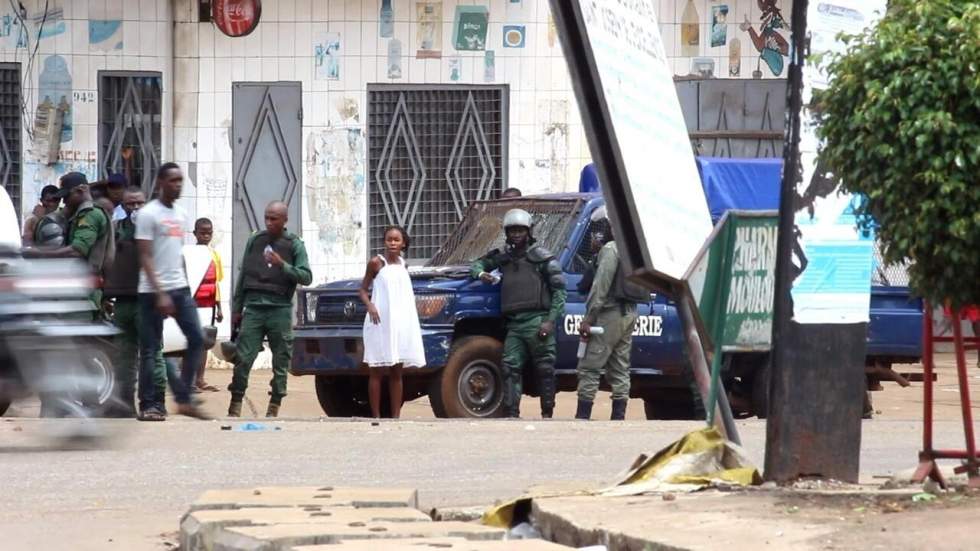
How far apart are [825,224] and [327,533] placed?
2441 mm

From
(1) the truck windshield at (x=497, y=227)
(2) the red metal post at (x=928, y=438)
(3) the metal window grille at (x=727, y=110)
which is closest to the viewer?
(2) the red metal post at (x=928, y=438)

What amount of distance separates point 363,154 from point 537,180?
76.5 inches

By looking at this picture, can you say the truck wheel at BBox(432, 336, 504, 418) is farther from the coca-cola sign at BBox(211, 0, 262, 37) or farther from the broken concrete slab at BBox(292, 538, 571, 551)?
the broken concrete slab at BBox(292, 538, 571, 551)

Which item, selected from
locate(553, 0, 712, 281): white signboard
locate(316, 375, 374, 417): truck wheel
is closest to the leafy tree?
locate(553, 0, 712, 281): white signboard

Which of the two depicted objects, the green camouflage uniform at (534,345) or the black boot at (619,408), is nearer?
the green camouflage uniform at (534,345)

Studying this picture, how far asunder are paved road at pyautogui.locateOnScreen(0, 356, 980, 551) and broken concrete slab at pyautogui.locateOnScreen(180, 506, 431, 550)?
58 cm

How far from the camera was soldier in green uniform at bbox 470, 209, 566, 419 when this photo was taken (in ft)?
43.5

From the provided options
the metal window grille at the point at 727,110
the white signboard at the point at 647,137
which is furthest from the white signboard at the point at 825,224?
the metal window grille at the point at 727,110

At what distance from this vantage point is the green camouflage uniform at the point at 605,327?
→ 13.1 meters

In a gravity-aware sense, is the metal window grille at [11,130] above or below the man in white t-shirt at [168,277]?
above

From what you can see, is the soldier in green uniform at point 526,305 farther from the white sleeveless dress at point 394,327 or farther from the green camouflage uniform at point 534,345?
the white sleeveless dress at point 394,327

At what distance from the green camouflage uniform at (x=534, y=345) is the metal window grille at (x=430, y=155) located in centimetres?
597

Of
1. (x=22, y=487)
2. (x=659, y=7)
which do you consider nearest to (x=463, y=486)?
(x=22, y=487)

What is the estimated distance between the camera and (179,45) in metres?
19.0
